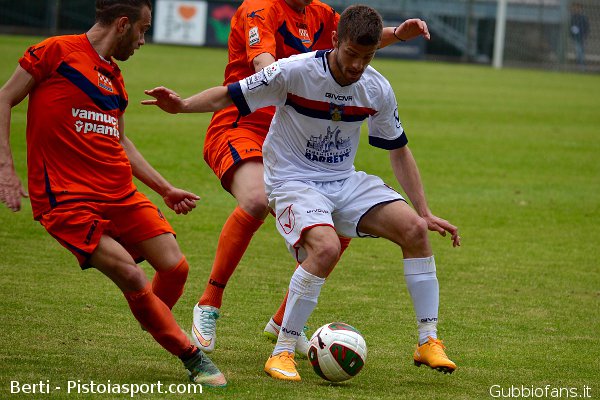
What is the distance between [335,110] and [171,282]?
1314 millimetres

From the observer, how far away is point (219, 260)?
6.49 metres

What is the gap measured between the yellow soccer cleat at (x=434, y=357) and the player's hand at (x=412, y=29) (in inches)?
79.0

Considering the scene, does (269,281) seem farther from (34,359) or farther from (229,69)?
(34,359)

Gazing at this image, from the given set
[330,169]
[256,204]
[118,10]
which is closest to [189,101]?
[118,10]

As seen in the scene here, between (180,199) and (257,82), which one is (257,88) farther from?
(180,199)

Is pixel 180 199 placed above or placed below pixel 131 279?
above

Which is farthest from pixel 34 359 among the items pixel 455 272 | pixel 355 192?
pixel 455 272

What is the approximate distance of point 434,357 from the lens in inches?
218

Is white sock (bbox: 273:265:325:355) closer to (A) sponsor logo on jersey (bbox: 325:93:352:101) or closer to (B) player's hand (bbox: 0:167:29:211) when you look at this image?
(A) sponsor logo on jersey (bbox: 325:93:352:101)

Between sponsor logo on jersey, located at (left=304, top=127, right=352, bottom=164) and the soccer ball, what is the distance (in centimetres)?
101

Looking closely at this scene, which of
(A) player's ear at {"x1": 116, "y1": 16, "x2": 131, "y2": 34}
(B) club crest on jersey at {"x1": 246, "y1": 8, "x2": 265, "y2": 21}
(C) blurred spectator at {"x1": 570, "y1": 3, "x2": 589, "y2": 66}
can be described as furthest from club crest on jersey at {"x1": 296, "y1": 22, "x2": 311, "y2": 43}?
(C) blurred spectator at {"x1": 570, "y1": 3, "x2": 589, "y2": 66}

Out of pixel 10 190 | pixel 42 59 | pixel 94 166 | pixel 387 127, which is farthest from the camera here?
pixel 387 127

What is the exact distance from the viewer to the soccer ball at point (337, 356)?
5.45 meters

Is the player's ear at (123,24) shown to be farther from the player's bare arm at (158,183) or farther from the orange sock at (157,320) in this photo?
the orange sock at (157,320)
